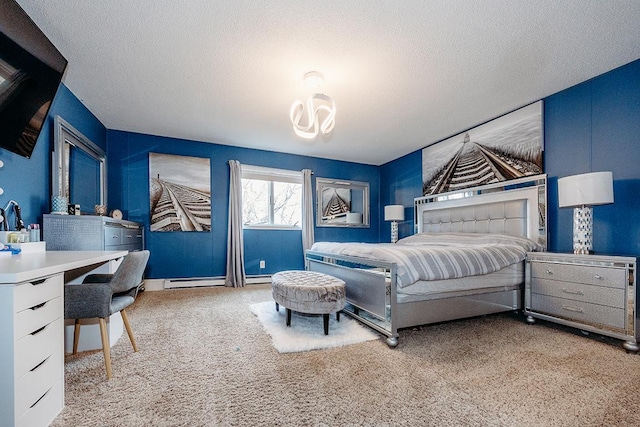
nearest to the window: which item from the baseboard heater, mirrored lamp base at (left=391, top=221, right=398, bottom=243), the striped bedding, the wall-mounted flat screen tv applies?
the baseboard heater

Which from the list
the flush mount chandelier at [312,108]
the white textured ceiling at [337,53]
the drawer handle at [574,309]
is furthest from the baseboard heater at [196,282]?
the drawer handle at [574,309]

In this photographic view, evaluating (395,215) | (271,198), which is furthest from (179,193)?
(395,215)

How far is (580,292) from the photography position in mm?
2369

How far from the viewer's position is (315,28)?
2.07 metres

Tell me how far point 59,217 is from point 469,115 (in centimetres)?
475

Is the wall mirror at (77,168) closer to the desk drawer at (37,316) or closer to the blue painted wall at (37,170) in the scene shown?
the blue painted wall at (37,170)

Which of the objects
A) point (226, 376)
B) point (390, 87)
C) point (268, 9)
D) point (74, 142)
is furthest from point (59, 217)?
point (390, 87)

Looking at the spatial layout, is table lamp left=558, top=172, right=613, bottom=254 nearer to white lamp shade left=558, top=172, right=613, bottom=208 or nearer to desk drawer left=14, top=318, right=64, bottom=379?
white lamp shade left=558, top=172, right=613, bottom=208

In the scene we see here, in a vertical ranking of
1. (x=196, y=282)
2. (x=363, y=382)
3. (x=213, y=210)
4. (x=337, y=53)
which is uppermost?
(x=337, y=53)

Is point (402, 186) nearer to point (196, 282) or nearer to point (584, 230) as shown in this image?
point (584, 230)

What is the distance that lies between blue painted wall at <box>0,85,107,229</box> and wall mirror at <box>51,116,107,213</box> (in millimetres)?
58

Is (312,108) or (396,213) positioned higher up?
(312,108)

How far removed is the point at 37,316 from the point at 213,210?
11.9 ft

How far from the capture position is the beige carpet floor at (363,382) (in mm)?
1358
